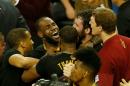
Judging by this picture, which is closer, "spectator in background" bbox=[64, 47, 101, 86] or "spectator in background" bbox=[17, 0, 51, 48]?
"spectator in background" bbox=[64, 47, 101, 86]

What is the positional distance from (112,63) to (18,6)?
270 cm

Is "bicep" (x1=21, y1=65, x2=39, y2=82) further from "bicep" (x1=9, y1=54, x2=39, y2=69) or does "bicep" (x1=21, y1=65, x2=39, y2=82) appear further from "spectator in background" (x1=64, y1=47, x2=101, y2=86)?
"spectator in background" (x1=64, y1=47, x2=101, y2=86)

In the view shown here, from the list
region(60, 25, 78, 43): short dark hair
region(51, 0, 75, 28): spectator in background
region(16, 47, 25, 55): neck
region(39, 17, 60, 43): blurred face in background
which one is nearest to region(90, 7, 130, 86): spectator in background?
region(60, 25, 78, 43): short dark hair

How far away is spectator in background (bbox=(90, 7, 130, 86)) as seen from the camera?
5629 millimetres

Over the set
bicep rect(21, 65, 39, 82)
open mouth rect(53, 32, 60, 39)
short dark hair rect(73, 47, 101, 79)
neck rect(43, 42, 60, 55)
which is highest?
short dark hair rect(73, 47, 101, 79)

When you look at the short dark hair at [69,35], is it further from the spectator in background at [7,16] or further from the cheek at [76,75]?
the spectator in background at [7,16]

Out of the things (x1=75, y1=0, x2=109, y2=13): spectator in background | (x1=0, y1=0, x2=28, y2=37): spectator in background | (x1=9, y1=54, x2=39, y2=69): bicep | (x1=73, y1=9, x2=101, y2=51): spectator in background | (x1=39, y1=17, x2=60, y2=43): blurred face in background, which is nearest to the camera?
(x1=9, y1=54, x2=39, y2=69): bicep

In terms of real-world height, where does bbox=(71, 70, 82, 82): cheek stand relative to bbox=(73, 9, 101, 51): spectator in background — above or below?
above

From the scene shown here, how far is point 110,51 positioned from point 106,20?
1.21 ft

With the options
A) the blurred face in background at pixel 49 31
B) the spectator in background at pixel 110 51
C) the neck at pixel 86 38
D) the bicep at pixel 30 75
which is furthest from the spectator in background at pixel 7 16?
the spectator in background at pixel 110 51

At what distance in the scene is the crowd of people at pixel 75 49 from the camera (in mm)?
5176

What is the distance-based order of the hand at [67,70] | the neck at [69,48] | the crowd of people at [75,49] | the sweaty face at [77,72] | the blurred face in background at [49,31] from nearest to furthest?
the sweaty face at [77,72] < the crowd of people at [75,49] < the hand at [67,70] < the neck at [69,48] < the blurred face in background at [49,31]

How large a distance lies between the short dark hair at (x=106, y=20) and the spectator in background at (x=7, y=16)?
168 centimetres

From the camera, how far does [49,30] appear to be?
6.71 m
